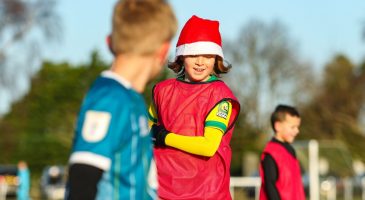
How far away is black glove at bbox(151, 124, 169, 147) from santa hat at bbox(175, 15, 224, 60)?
Answer: 22.8 inches

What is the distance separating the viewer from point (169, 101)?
5.74 m

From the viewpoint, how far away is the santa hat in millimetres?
5793

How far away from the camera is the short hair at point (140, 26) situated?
3.45 meters

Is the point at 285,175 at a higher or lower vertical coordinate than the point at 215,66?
lower

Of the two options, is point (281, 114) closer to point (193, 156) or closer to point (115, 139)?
point (193, 156)

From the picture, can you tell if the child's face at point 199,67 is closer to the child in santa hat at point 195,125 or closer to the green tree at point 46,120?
the child in santa hat at point 195,125

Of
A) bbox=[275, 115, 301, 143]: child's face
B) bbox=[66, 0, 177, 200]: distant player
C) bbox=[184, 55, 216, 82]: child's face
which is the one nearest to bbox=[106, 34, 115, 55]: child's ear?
bbox=[66, 0, 177, 200]: distant player

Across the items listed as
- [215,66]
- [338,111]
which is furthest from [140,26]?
[338,111]

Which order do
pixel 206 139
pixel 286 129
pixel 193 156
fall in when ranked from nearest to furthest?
pixel 206 139
pixel 193 156
pixel 286 129

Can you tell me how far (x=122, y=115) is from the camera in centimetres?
349

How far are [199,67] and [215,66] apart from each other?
0.21 metres

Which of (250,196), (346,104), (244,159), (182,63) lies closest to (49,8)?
(244,159)

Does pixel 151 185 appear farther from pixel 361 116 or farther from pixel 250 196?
pixel 361 116

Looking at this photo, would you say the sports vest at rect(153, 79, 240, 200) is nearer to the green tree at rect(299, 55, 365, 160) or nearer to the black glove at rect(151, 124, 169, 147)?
the black glove at rect(151, 124, 169, 147)
